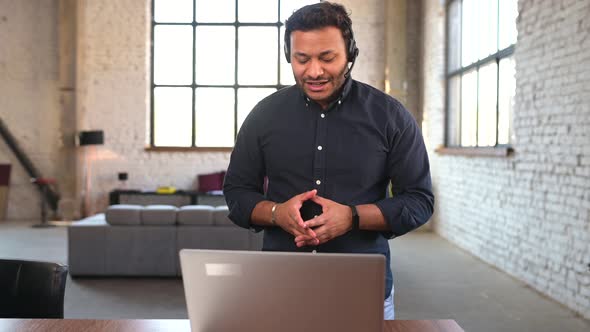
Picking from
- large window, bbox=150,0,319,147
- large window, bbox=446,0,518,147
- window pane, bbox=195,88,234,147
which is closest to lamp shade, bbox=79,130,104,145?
large window, bbox=150,0,319,147

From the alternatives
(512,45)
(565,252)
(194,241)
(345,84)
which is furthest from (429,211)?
(512,45)

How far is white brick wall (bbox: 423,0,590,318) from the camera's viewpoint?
5.16m

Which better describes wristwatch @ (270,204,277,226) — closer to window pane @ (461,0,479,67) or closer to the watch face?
the watch face

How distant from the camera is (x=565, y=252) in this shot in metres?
5.44

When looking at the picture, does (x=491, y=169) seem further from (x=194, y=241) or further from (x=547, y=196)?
(x=194, y=241)

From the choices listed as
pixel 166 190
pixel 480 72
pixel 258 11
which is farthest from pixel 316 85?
pixel 258 11

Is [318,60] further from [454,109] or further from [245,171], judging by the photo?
[454,109]

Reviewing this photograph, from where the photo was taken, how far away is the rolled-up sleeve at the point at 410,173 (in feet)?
→ 6.23

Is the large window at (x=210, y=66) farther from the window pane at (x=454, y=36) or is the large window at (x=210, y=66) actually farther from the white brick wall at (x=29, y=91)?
the window pane at (x=454, y=36)

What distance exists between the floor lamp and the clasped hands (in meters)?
9.79

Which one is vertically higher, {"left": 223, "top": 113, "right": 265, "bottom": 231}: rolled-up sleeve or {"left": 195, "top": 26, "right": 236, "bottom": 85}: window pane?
{"left": 195, "top": 26, "right": 236, "bottom": 85}: window pane

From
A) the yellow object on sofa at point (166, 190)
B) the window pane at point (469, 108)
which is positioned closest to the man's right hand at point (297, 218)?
the window pane at point (469, 108)

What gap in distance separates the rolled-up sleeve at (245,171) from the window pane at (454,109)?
7877mm

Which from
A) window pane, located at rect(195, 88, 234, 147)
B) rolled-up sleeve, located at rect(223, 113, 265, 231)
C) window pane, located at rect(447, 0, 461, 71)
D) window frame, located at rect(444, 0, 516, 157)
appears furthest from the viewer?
window pane, located at rect(195, 88, 234, 147)
